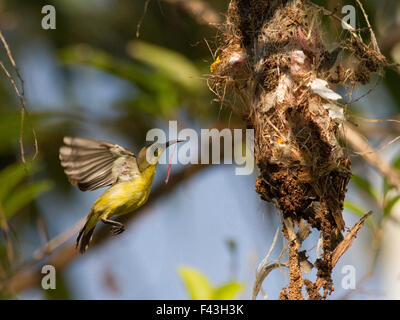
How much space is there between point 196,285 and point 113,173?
0.58 m

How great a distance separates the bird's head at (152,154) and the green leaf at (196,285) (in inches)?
20.8

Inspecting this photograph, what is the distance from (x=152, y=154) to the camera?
2023 mm

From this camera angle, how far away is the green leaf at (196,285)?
7.24ft

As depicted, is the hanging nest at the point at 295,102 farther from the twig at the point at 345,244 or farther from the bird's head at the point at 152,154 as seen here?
the bird's head at the point at 152,154

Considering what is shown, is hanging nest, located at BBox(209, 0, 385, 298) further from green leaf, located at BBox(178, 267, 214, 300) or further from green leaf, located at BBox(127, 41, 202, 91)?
green leaf, located at BBox(127, 41, 202, 91)

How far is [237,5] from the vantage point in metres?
2.06

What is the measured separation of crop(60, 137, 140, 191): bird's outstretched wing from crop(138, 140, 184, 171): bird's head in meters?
0.03

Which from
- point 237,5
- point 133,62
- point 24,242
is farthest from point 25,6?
point 237,5

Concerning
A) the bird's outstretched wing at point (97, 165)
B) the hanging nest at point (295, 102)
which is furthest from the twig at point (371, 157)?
the bird's outstretched wing at point (97, 165)

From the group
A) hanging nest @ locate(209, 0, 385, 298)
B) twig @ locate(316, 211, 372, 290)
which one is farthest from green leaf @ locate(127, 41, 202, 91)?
twig @ locate(316, 211, 372, 290)

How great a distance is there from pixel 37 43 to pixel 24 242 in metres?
1.52

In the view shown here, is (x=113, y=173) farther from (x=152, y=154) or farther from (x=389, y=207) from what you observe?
(x=389, y=207)

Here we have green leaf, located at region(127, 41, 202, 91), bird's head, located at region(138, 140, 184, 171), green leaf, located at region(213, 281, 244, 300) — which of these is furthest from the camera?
green leaf, located at region(127, 41, 202, 91)

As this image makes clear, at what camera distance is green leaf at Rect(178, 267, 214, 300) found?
2.21 metres
